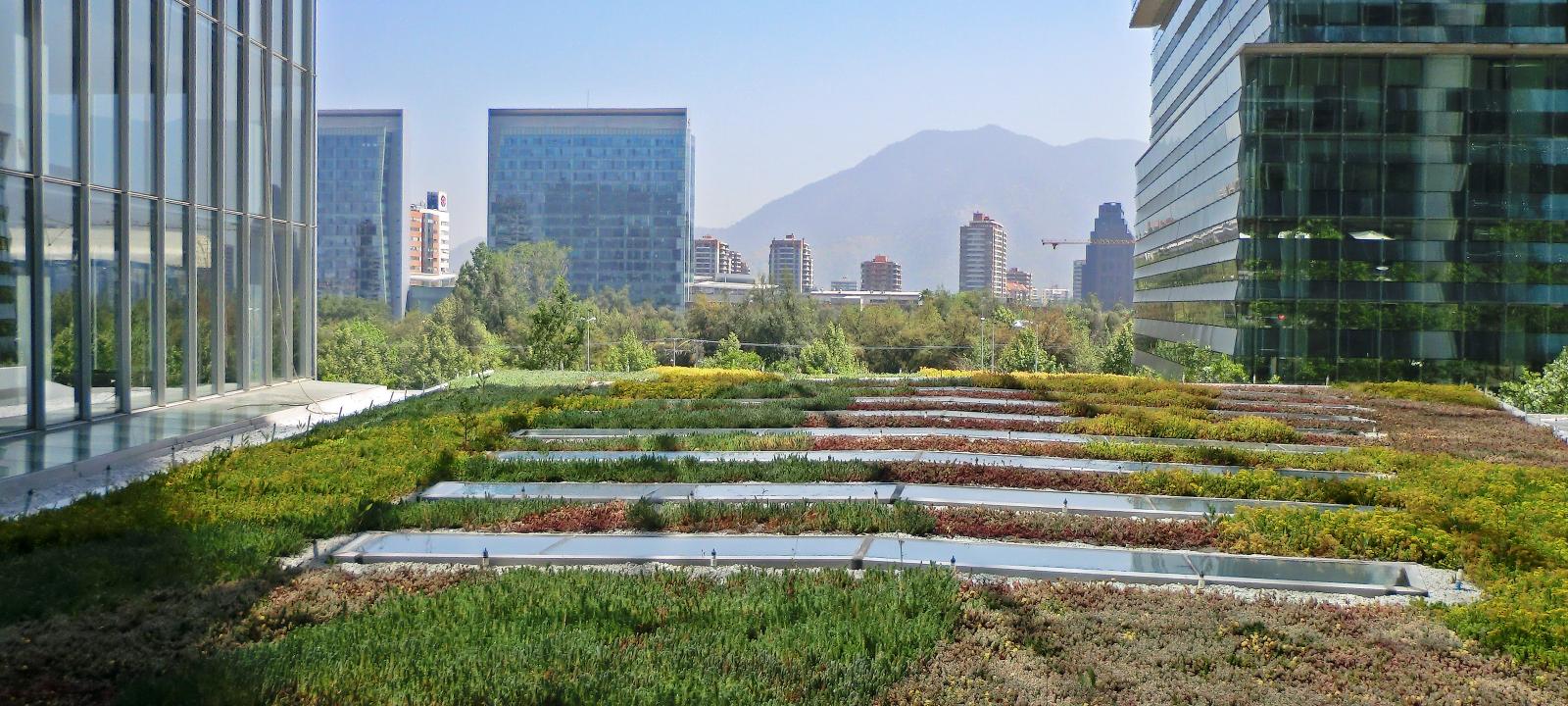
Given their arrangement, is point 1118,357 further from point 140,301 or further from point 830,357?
point 140,301

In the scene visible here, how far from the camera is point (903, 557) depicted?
8.16 meters

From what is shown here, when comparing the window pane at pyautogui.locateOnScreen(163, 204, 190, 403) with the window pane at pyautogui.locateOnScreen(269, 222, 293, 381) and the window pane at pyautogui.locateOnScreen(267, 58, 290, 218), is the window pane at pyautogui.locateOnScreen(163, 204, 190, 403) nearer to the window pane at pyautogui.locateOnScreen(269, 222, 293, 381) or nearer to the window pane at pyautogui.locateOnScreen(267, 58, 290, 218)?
the window pane at pyautogui.locateOnScreen(269, 222, 293, 381)

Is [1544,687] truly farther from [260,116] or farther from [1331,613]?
[260,116]

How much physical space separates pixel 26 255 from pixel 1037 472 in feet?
37.6

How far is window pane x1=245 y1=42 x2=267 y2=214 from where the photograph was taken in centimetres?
1967

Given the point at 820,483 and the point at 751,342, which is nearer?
the point at 820,483

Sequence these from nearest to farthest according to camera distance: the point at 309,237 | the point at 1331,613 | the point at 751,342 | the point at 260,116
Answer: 1. the point at 1331,613
2. the point at 260,116
3. the point at 309,237
4. the point at 751,342

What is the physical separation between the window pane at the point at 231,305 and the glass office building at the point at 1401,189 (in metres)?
22.9

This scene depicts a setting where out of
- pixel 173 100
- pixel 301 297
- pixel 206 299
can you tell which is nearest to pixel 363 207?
pixel 301 297

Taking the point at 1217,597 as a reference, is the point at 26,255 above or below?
above

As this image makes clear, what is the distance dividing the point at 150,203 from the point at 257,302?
12.4ft

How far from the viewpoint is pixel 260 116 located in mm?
20344

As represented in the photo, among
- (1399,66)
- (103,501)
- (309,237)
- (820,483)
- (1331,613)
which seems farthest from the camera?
(1399,66)

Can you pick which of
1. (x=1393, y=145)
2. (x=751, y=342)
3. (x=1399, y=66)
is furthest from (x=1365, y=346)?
(x=751, y=342)
